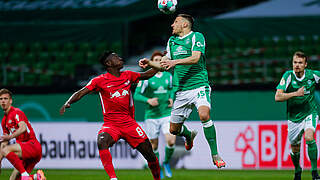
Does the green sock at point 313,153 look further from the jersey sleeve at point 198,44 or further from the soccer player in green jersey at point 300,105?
the jersey sleeve at point 198,44

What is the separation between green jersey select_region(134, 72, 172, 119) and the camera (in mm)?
12984

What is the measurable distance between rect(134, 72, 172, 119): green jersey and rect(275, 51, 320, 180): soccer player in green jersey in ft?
10.8

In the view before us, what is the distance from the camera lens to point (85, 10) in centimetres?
2117

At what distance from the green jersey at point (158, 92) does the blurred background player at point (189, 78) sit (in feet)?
11.0

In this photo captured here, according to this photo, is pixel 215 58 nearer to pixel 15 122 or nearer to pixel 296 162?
pixel 296 162

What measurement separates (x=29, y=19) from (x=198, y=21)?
627 centimetres

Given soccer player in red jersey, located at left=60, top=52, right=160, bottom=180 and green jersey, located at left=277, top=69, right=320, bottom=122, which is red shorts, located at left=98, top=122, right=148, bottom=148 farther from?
green jersey, located at left=277, top=69, right=320, bottom=122

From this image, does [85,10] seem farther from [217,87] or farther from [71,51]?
[217,87]

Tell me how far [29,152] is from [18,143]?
0.24m

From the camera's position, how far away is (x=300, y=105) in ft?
34.3

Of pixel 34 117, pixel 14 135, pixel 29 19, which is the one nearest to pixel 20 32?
pixel 29 19

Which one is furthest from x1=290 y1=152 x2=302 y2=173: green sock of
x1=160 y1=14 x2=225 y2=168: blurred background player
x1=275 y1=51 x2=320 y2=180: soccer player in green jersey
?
x1=160 y1=14 x2=225 y2=168: blurred background player

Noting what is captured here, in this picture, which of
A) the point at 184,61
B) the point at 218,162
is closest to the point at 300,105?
the point at 218,162

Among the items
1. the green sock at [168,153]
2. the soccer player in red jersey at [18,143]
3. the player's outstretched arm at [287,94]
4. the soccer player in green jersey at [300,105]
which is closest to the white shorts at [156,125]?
the green sock at [168,153]
